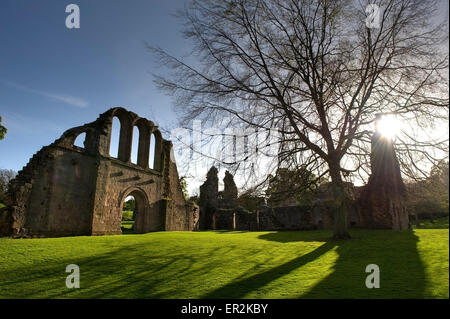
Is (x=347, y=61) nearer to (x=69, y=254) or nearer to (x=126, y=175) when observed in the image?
(x=69, y=254)

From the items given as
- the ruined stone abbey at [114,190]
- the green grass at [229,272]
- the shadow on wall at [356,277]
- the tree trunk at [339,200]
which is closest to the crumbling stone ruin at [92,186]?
the ruined stone abbey at [114,190]

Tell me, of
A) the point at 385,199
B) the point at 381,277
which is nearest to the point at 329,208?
the point at 385,199

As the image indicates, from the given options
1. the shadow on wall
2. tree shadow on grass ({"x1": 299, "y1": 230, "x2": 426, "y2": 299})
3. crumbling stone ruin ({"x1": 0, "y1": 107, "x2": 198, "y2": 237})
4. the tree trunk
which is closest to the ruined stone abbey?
crumbling stone ruin ({"x1": 0, "y1": 107, "x2": 198, "y2": 237})

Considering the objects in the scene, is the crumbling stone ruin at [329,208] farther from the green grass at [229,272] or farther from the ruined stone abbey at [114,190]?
the green grass at [229,272]

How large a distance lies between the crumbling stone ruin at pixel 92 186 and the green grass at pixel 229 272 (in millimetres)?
5731

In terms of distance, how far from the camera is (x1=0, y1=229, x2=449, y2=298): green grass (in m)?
3.70

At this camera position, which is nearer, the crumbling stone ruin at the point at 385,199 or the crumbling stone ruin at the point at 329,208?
the crumbling stone ruin at the point at 329,208

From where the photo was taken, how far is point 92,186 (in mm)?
14773

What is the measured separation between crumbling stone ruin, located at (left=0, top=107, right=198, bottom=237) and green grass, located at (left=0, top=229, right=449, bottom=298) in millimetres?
5731

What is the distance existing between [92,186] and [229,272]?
41.0 ft

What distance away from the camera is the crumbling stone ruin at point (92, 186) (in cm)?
1223

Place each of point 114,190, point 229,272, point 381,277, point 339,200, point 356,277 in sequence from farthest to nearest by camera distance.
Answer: point 114,190, point 339,200, point 229,272, point 356,277, point 381,277

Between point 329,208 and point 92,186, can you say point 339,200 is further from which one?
point 329,208
